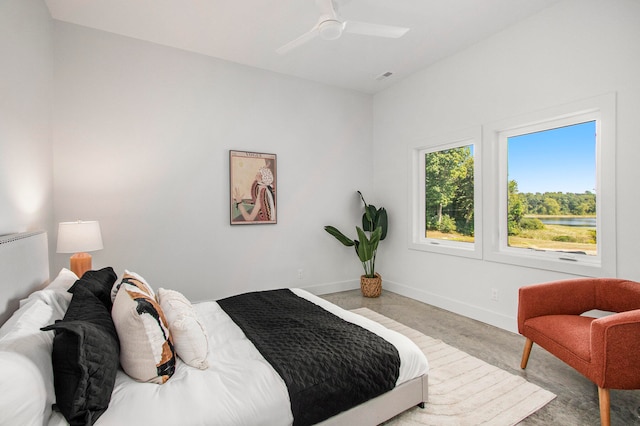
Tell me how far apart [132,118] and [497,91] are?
12.5 ft

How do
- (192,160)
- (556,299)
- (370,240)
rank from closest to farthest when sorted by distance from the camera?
(556,299) < (192,160) < (370,240)

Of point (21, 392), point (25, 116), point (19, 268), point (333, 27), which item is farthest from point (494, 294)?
point (25, 116)

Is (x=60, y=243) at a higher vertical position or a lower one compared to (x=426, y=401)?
higher

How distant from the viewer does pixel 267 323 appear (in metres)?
2.04

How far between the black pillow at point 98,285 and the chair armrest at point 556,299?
2692 mm

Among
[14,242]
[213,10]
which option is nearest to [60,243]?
[14,242]

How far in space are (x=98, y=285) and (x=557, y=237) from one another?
369 centimetres

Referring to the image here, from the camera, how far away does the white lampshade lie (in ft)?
8.17

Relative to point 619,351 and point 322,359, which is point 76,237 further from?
point 619,351

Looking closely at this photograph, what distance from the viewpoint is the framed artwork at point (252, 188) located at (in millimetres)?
3770

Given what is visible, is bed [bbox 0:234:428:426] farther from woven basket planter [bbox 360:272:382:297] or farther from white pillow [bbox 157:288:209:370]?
woven basket planter [bbox 360:272:382:297]

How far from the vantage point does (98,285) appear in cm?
176

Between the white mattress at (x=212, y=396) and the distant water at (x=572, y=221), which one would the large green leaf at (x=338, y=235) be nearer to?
the distant water at (x=572, y=221)

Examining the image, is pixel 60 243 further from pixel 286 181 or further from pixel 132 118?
pixel 286 181
